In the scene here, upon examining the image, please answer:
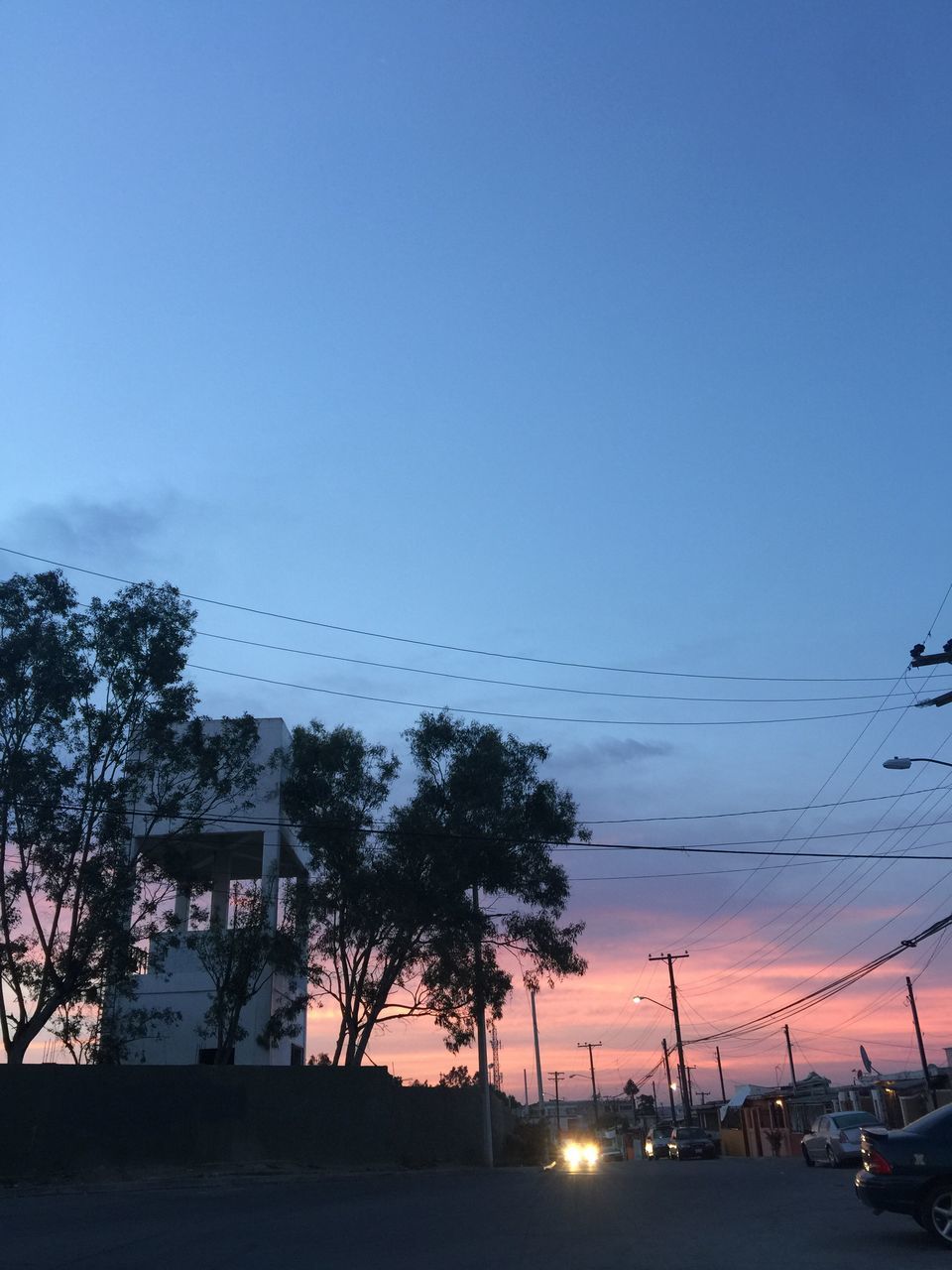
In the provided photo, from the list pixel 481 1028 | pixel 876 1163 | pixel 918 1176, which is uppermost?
pixel 481 1028

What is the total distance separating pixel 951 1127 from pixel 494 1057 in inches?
1586

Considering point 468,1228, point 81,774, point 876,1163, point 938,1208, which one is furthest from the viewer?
point 81,774

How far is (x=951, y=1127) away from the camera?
449 inches

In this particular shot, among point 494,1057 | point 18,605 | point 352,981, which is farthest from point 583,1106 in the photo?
point 18,605

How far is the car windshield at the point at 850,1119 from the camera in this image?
3042cm

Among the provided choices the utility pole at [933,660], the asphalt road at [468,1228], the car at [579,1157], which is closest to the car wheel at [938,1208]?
the asphalt road at [468,1228]

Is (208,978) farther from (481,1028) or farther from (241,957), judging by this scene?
(481,1028)

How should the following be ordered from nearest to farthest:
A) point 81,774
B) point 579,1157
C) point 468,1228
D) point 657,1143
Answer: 1. point 468,1228
2. point 81,774
3. point 579,1157
4. point 657,1143

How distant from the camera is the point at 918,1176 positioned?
11250mm

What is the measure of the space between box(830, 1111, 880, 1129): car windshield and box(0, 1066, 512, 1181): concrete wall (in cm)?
1227

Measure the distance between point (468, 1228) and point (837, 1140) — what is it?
18899 mm

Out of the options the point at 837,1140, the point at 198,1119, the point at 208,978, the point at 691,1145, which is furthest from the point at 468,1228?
the point at 691,1145

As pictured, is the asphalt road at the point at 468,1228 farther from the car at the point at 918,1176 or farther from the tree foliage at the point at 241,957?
the tree foliage at the point at 241,957

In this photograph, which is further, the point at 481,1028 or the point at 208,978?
the point at 481,1028
